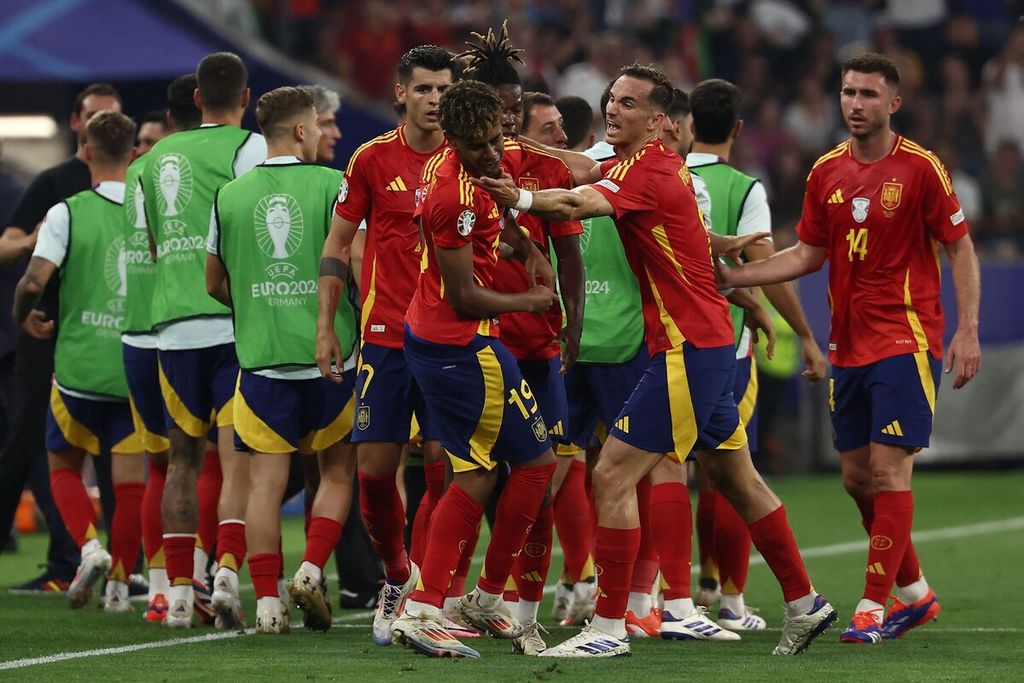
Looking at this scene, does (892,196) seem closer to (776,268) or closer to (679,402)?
(776,268)

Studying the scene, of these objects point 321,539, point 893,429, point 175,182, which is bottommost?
point 321,539

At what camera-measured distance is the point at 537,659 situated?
7.22 meters

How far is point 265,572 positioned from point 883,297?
2899 mm

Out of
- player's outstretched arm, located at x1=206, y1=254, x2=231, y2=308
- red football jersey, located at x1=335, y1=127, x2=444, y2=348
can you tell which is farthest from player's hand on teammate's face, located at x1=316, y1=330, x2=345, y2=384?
player's outstretched arm, located at x1=206, y1=254, x2=231, y2=308

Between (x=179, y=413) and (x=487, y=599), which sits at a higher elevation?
(x=179, y=413)

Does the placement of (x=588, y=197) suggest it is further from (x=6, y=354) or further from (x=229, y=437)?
(x=6, y=354)

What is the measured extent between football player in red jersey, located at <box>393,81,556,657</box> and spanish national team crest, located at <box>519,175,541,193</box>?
22.5 inches

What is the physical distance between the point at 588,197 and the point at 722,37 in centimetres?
1474

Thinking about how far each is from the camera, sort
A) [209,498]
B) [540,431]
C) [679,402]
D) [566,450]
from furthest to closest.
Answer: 1. [209,498]
2. [566,450]
3. [540,431]
4. [679,402]

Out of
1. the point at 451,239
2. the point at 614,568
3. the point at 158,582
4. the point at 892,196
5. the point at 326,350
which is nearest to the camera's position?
the point at 451,239

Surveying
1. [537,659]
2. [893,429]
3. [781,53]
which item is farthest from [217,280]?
[781,53]

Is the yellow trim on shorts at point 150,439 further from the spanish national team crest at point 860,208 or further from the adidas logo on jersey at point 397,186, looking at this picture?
the spanish national team crest at point 860,208

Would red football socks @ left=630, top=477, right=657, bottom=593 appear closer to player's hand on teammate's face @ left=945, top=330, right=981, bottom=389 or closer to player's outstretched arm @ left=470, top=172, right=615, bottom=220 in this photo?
player's hand on teammate's face @ left=945, top=330, right=981, bottom=389

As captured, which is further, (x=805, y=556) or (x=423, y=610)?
(x=805, y=556)
